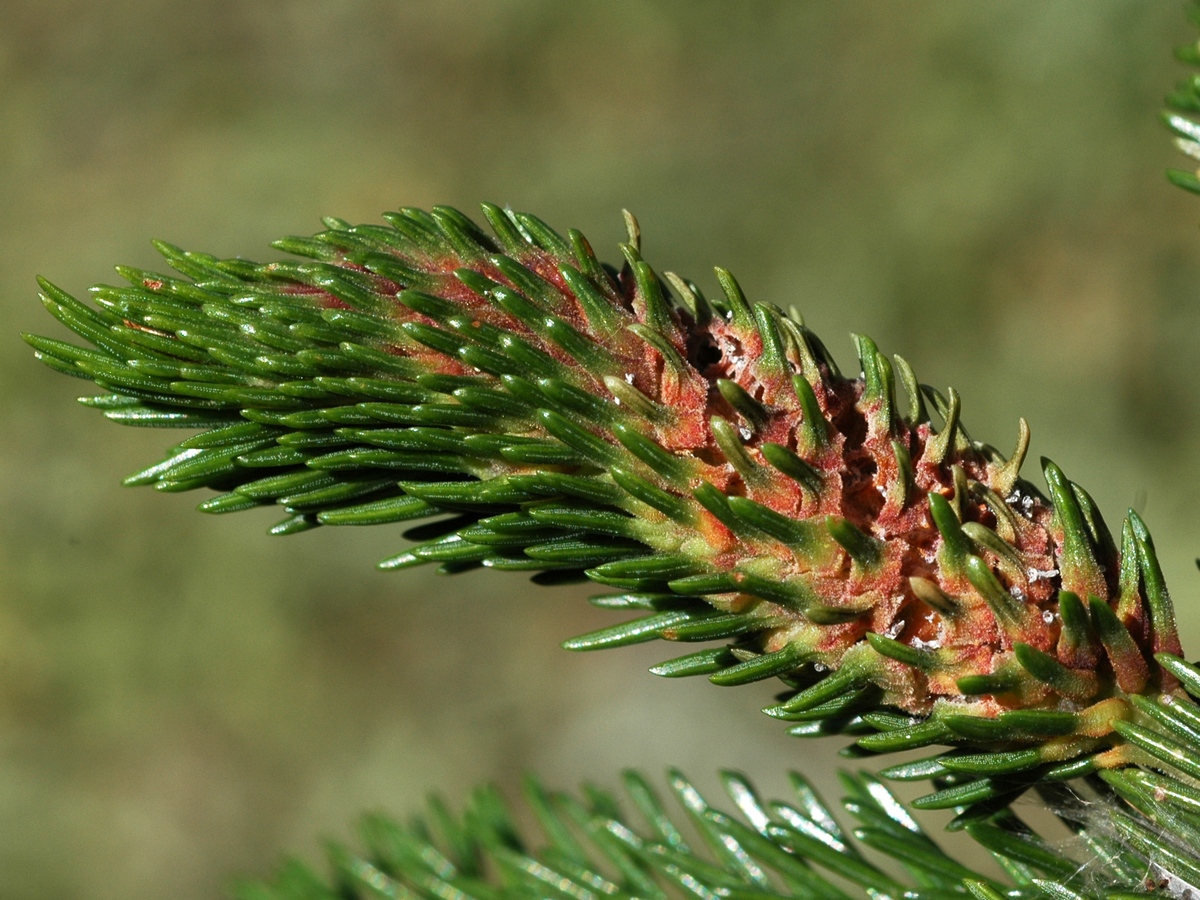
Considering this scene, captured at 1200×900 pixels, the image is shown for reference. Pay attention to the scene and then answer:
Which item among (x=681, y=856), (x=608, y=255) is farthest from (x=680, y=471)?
(x=608, y=255)

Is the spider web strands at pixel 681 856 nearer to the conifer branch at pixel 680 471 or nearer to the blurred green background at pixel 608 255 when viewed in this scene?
the conifer branch at pixel 680 471

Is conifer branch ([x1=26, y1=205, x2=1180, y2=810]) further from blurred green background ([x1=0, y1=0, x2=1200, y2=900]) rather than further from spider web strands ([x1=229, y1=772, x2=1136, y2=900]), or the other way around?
→ blurred green background ([x1=0, y1=0, x2=1200, y2=900])

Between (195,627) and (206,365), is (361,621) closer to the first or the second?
(195,627)

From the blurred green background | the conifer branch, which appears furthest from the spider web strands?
the blurred green background

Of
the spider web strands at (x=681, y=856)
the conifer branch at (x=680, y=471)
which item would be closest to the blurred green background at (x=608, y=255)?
the spider web strands at (x=681, y=856)

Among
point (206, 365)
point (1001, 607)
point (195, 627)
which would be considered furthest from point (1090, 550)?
point (195, 627)
